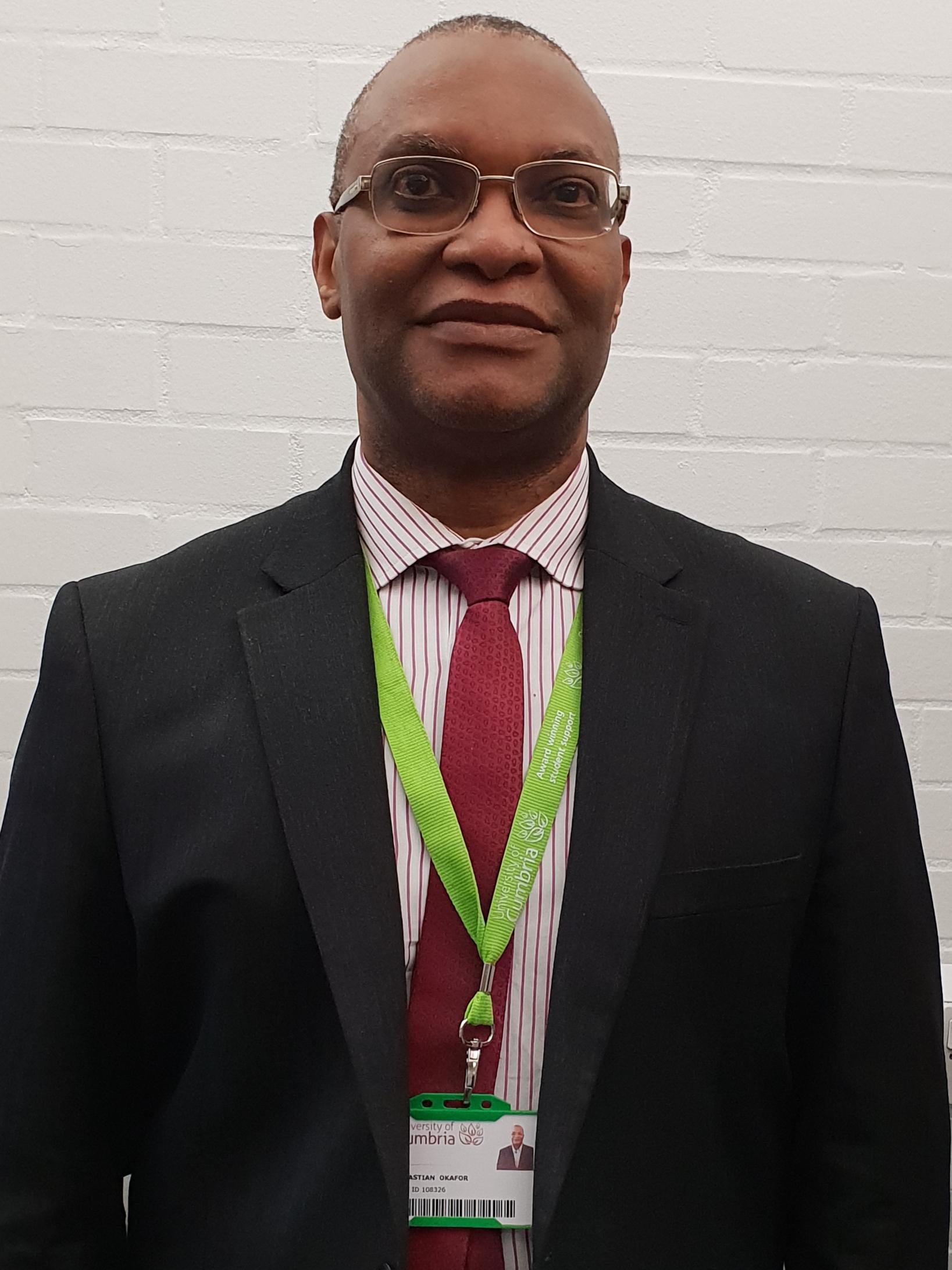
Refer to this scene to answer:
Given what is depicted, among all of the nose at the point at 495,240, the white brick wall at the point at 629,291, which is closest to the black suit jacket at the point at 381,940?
the nose at the point at 495,240

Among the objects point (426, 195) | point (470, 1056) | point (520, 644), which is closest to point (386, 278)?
point (426, 195)

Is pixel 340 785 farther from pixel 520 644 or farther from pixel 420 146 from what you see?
pixel 420 146

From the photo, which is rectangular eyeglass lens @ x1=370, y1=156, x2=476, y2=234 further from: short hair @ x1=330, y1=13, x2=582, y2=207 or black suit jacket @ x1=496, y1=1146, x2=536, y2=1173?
black suit jacket @ x1=496, y1=1146, x2=536, y2=1173

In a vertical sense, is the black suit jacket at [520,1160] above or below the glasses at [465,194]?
below

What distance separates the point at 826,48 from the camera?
1.72 metres

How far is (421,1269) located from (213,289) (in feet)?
3.72

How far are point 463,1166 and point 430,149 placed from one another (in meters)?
0.79

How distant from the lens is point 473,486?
1214mm

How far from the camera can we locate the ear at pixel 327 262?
1271mm

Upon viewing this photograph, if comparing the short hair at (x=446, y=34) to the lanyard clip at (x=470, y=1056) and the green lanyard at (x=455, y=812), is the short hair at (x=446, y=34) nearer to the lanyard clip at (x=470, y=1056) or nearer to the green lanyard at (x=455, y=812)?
the green lanyard at (x=455, y=812)

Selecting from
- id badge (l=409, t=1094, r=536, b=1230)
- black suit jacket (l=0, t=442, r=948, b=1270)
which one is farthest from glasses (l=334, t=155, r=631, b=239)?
id badge (l=409, t=1094, r=536, b=1230)

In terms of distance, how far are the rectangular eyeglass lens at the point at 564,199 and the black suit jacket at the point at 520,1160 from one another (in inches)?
27.9

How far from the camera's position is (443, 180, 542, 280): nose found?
112cm

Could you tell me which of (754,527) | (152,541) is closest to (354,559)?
(152,541)
